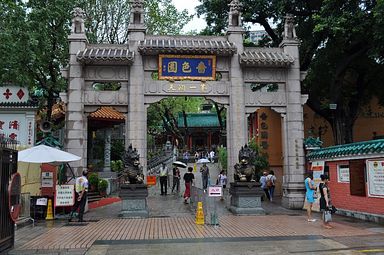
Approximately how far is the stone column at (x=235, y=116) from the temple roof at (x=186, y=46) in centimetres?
76

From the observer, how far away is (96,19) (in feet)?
88.6

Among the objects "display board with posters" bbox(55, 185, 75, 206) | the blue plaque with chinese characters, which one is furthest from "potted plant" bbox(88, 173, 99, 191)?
the blue plaque with chinese characters

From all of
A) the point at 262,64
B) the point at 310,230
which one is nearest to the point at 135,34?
the point at 262,64

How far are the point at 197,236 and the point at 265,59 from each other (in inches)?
412

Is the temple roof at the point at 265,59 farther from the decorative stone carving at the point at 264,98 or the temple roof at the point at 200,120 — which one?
the temple roof at the point at 200,120

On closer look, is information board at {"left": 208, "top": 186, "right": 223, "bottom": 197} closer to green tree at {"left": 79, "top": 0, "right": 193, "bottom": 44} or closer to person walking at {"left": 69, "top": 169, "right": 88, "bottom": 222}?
person walking at {"left": 69, "top": 169, "right": 88, "bottom": 222}

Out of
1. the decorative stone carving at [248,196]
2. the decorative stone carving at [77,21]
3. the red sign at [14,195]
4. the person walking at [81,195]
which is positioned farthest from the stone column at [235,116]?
the red sign at [14,195]

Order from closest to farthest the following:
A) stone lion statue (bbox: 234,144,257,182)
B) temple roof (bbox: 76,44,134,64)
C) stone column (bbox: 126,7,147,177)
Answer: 1. stone lion statue (bbox: 234,144,257,182)
2. temple roof (bbox: 76,44,134,64)
3. stone column (bbox: 126,7,147,177)

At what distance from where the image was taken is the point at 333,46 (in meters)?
22.0

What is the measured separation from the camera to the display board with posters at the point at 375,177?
14.2 m

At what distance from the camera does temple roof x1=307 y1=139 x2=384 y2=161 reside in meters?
14.3

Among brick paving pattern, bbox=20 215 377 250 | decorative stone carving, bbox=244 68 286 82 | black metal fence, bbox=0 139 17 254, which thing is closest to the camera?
black metal fence, bbox=0 139 17 254

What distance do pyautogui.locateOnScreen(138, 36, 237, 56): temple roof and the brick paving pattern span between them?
25.8ft

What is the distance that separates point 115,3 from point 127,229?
18895 millimetres
